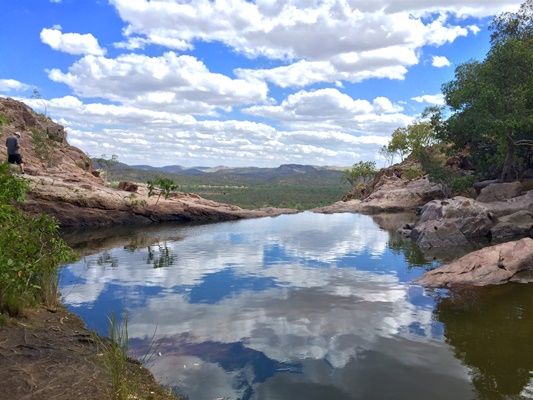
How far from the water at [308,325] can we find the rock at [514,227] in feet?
33.1

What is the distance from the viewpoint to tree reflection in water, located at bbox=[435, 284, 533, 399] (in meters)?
11.5

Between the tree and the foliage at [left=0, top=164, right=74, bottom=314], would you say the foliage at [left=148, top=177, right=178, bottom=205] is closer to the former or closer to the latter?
the tree

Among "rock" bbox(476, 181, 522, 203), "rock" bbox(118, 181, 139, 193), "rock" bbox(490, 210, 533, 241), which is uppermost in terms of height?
"rock" bbox(476, 181, 522, 203)

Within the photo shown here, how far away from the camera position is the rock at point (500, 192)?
4366 cm

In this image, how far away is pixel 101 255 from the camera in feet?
102

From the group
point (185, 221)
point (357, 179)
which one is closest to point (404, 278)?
point (185, 221)

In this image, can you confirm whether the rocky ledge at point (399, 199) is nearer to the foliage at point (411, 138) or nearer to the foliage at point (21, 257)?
the foliage at point (411, 138)

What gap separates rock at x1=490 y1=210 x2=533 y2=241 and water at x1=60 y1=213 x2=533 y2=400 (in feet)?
33.1

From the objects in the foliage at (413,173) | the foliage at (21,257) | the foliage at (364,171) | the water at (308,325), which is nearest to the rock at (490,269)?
the water at (308,325)

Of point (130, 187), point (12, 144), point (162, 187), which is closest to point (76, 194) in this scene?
point (130, 187)

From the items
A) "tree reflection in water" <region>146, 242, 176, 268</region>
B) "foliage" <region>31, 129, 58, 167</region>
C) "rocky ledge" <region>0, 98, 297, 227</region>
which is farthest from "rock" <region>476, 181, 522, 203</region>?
"foliage" <region>31, 129, 58, 167</region>

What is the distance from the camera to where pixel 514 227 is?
36.1 metres

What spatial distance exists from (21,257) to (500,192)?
41.7m

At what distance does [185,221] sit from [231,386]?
44896 mm
